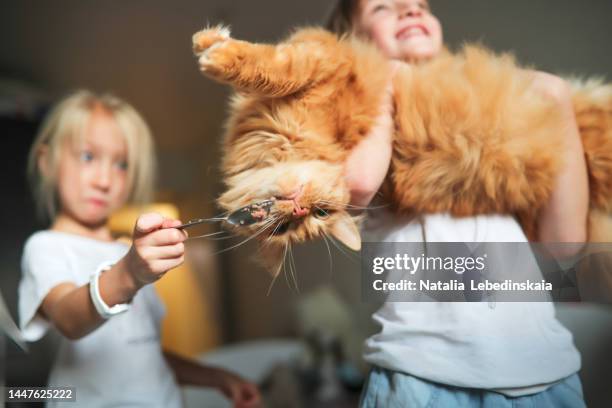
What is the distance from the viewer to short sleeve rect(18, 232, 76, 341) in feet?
1.74

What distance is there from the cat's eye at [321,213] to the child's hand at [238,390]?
396mm

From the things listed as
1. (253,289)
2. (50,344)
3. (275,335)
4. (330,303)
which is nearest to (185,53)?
(50,344)

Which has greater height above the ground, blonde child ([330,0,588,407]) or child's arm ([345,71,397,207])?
child's arm ([345,71,397,207])

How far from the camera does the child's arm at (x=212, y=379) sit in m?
0.67

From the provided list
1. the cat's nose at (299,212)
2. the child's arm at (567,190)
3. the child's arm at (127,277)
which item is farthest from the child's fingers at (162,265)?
the child's arm at (567,190)

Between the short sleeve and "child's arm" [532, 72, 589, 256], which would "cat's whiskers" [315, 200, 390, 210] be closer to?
"child's arm" [532, 72, 589, 256]

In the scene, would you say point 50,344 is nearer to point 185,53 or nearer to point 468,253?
point 185,53

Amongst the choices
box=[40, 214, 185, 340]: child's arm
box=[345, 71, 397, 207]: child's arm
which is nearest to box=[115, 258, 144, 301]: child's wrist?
box=[40, 214, 185, 340]: child's arm

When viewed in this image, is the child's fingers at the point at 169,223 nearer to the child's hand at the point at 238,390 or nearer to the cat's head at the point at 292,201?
the cat's head at the point at 292,201

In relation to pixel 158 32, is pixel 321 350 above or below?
below

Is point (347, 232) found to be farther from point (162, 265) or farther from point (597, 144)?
point (597, 144)

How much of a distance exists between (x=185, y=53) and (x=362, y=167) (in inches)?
14.2

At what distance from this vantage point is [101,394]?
0.55 meters

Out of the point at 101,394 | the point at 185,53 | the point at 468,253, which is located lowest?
the point at 101,394
